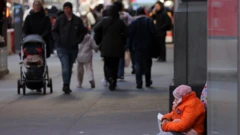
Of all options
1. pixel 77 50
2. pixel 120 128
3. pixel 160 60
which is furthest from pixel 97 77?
pixel 120 128

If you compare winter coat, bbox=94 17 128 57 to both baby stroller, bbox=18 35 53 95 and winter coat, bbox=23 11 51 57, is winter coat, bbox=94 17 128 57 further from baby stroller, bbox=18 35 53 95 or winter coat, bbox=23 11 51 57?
baby stroller, bbox=18 35 53 95

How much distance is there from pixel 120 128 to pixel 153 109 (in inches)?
76.1

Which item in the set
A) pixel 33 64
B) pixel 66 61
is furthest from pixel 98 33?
pixel 33 64

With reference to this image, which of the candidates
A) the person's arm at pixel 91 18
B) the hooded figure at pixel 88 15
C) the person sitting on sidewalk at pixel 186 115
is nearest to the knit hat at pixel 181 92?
the person sitting on sidewalk at pixel 186 115

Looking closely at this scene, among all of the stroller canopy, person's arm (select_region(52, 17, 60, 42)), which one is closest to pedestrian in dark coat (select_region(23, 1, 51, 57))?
person's arm (select_region(52, 17, 60, 42))

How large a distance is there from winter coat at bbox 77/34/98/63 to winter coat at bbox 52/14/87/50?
759 millimetres

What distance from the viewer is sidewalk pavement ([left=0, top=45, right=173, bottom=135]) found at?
1002 cm

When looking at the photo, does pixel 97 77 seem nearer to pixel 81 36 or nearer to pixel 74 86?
pixel 74 86

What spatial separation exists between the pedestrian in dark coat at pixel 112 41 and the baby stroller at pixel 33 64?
1.39 metres

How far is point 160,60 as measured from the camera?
2330 centimetres

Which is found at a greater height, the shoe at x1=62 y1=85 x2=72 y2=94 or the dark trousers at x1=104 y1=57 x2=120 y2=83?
the dark trousers at x1=104 y1=57 x2=120 y2=83

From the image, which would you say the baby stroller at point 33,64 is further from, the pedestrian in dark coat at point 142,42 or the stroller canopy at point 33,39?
the pedestrian in dark coat at point 142,42

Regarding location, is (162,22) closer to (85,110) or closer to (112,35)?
(112,35)

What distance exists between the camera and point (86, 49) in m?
15.2
